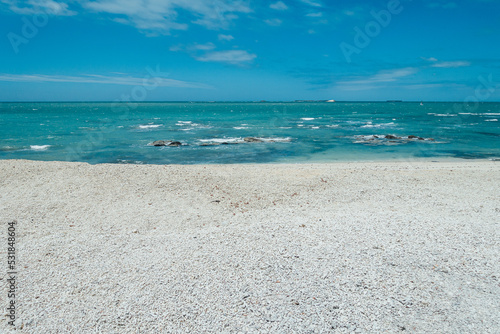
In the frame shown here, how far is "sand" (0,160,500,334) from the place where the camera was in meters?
4.43

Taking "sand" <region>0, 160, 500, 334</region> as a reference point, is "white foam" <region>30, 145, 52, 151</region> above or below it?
below

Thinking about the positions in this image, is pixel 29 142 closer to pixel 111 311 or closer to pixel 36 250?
pixel 36 250

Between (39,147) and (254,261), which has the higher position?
(254,261)

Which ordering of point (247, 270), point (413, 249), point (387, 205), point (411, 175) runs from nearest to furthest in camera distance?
point (247, 270)
point (413, 249)
point (387, 205)
point (411, 175)

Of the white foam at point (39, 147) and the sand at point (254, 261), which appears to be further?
the white foam at point (39, 147)

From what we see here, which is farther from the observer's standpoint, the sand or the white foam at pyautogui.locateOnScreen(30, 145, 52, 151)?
the white foam at pyautogui.locateOnScreen(30, 145, 52, 151)

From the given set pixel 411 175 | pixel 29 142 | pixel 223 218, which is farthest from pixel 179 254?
pixel 29 142

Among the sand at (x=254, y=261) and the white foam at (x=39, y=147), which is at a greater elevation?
the sand at (x=254, y=261)

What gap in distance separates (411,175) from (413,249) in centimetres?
839

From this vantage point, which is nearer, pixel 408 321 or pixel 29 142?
pixel 408 321

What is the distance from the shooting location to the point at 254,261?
5.73 metres

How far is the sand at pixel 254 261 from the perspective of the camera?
443 cm

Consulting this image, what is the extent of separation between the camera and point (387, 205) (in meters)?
9.34

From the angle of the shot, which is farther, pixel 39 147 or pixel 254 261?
pixel 39 147
